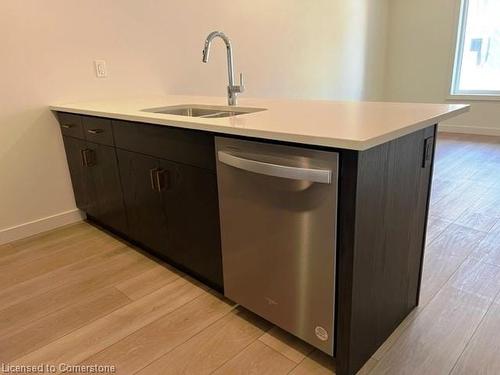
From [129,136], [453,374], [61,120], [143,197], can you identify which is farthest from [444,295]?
[61,120]

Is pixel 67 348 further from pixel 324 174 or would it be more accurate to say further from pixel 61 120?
pixel 61 120

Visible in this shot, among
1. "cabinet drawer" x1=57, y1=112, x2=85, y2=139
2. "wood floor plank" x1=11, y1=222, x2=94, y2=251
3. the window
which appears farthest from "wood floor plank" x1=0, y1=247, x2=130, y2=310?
the window

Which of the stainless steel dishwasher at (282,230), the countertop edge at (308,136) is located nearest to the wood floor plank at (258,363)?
the stainless steel dishwasher at (282,230)

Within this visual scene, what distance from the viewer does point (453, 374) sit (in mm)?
1252

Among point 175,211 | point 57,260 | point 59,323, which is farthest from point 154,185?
point 57,260

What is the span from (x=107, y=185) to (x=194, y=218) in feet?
2.82

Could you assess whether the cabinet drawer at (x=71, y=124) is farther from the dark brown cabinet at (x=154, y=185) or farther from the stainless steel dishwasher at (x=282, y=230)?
the stainless steel dishwasher at (x=282, y=230)

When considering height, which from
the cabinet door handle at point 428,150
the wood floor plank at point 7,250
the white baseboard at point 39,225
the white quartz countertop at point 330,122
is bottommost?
the wood floor plank at point 7,250

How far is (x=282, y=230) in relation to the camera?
1259mm

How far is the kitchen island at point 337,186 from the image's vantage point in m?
1.09

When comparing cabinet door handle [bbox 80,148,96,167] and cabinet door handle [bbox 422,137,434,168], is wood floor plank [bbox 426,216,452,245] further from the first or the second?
cabinet door handle [bbox 80,148,96,167]

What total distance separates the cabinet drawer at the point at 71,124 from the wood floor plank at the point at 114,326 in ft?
3.85

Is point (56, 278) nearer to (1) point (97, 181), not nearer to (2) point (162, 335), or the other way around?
(1) point (97, 181)

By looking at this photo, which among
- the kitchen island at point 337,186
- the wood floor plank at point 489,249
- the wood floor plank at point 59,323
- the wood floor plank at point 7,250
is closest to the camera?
the kitchen island at point 337,186
